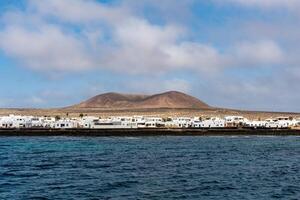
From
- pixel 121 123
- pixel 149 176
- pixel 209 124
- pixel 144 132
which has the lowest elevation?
pixel 149 176

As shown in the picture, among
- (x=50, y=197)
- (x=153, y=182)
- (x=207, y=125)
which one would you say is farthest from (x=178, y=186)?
(x=207, y=125)

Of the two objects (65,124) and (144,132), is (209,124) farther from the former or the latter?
(65,124)

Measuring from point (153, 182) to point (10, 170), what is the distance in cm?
2118

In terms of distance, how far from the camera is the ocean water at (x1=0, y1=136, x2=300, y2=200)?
48.4 metres

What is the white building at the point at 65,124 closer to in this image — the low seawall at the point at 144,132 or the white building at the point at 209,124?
the low seawall at the point at 144,132

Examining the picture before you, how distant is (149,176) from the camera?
58969 millimetres

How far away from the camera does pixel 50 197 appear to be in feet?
154

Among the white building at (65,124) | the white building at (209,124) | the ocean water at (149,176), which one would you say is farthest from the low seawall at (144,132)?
the ocean water at (149,176)

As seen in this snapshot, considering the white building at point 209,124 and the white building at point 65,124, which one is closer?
the white building at point 65,124

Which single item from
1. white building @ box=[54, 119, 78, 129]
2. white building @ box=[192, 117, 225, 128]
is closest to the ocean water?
white building @ box=[54, 119, 78, 129]

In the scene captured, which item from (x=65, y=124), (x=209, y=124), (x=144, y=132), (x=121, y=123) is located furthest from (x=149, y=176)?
(x=65, y=124)

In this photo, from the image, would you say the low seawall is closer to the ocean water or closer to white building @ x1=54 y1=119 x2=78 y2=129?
white building @ x1=54 y1=119 x2=78 y2=129

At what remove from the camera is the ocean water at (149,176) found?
4844cm

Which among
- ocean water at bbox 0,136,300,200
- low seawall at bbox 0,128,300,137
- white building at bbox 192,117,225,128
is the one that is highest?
white building at bbox 192,117,225,128
